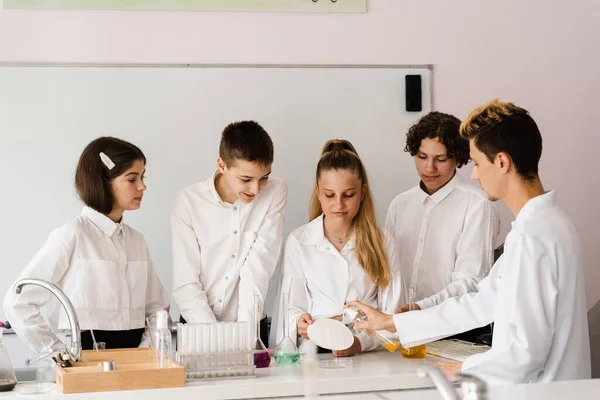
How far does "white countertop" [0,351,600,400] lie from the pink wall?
5.55 ft

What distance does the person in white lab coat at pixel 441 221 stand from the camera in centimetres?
320

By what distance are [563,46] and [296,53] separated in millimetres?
1346

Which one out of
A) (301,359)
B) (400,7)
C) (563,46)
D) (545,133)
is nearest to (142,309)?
(301,359)

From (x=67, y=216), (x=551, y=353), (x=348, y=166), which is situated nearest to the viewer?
(x=551, y=353)

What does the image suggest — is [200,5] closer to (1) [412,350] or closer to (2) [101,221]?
(2) [101,221]

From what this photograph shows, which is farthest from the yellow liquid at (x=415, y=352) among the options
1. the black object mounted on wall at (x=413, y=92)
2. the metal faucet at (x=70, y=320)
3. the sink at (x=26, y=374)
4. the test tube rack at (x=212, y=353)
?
the black object mounted on wall at (x=413, y=92)

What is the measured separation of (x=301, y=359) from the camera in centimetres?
274

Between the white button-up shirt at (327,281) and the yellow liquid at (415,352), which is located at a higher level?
the white button-up shirt at (327,281)

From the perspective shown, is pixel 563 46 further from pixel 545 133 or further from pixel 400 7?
pixel 400 7

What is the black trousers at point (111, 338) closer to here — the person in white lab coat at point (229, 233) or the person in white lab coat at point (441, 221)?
the person in white lab coat at point (229, 233)

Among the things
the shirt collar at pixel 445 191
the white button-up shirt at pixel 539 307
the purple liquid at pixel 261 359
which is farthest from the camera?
the shirt collar at pixel 445 191

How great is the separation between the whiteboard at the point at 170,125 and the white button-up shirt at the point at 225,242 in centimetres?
48

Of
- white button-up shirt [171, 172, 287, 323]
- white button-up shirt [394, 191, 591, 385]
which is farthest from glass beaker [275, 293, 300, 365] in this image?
white button-up shirt [394, 191, 591, 385]

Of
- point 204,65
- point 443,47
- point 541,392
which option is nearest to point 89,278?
point 204,65
